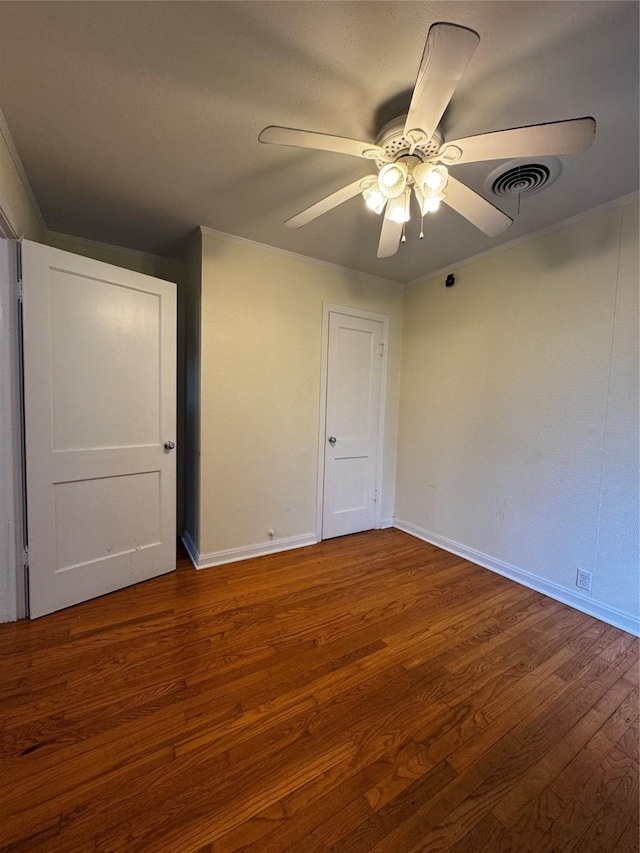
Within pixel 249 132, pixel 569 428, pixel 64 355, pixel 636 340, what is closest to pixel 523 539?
pixel 569 428

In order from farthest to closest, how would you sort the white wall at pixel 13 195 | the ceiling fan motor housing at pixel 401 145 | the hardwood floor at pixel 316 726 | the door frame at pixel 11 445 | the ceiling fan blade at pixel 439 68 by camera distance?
the door frame at pixel 11 445
the white wall at pixel 13 195
the ceiling fan motor housing at pixel 401 145
the hardwood floor at pixel 316 726
the ceiling fan blade at pixel 439 68

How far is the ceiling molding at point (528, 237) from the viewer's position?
1.84 metres

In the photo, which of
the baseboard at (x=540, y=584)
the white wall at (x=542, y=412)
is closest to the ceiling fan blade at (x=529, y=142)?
the white wall at (x=542, y=412)

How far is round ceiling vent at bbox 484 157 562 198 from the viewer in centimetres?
157

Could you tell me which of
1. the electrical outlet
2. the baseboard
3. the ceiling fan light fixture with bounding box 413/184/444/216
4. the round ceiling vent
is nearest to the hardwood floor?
the baseboard

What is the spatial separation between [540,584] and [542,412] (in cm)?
116

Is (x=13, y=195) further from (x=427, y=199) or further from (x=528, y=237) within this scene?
(x=528, y=237)

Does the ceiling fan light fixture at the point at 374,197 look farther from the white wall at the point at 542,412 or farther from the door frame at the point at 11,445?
the door frame at the point at 11,445

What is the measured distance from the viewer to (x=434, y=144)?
125 centimetres

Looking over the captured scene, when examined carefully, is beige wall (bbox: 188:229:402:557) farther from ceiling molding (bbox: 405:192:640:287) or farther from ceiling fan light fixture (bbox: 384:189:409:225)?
ceiling fan light fixture (bbox: 384:189:409:225)

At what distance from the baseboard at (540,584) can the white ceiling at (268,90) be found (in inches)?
92.2

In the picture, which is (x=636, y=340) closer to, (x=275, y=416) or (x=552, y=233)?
(x=552, y=233)

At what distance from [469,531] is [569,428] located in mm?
1088

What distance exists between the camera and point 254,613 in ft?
6.27
